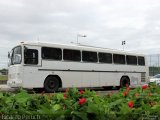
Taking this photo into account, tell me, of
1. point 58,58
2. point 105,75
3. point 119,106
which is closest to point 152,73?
point 105,75

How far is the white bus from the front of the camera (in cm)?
1717

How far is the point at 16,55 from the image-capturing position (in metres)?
17.8

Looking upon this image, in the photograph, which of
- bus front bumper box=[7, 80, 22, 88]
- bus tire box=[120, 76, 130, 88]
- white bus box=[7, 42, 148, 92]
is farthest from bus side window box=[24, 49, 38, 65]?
bus tire box=[120, 76, 130, 88]

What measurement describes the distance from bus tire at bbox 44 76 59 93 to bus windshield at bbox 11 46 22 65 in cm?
192

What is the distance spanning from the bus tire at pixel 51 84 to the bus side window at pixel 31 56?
1308 mm

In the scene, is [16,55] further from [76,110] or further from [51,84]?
[76,110]

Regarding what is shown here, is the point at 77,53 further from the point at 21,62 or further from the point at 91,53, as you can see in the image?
the point at 21,62

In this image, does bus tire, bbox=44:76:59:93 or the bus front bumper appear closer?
the bus front bumper

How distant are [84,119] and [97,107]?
184 mm

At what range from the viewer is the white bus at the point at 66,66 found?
676 inches

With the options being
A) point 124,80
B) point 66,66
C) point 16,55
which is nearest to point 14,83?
point 16,55

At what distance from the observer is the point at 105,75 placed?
21.0 meters

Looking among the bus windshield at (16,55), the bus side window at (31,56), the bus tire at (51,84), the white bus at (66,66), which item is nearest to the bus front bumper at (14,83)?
the white bus at (66,66)

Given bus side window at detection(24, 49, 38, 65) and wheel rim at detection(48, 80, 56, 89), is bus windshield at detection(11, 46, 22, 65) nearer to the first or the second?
bus side window at detection(24, 49, 38, 65)
